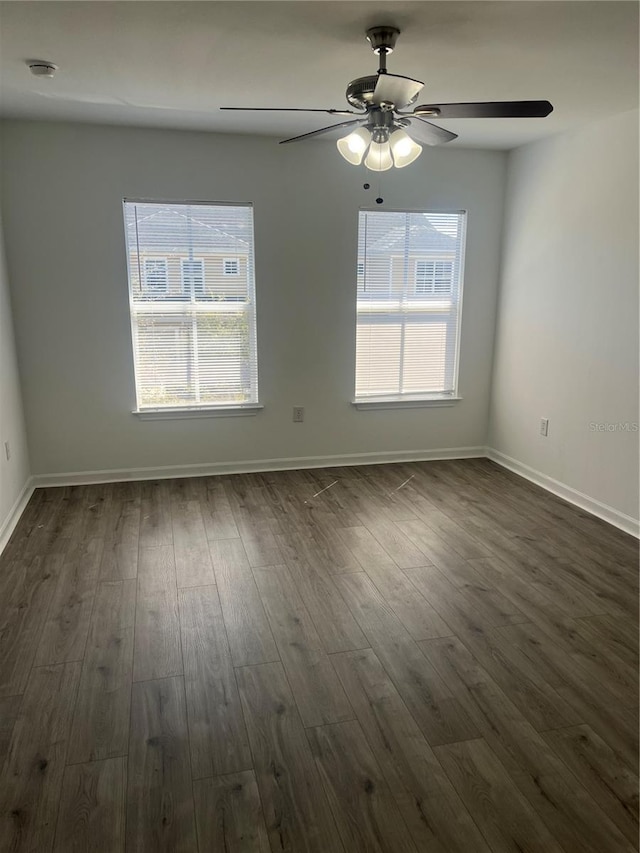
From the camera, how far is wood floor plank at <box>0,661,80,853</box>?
62.4 inches

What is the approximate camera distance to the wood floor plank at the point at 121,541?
9.96ft

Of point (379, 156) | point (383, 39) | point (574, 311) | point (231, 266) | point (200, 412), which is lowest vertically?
point (200, 412)

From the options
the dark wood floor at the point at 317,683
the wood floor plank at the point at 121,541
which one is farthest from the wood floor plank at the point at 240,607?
the wood floor plank at the point at 121,541

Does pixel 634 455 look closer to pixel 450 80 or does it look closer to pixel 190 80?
pixel 450 80

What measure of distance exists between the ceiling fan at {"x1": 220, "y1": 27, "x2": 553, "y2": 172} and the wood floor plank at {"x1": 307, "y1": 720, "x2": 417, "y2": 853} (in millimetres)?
2196

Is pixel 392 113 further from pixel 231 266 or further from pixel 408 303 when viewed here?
pixel 408 303

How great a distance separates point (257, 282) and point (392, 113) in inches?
85.1

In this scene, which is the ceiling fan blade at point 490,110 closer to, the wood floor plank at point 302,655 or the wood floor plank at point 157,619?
the wood floor plank at point 302,655

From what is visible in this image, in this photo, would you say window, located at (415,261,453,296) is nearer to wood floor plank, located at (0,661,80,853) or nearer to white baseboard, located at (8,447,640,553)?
white baseboard, located at (8,447,640,553)

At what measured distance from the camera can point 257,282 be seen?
4309mm

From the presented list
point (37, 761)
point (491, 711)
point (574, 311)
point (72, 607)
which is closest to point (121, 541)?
point (72, 607)

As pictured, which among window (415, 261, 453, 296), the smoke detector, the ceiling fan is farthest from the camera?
window (415, 261, 453, 296)

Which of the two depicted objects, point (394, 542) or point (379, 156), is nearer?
point (379, 156)

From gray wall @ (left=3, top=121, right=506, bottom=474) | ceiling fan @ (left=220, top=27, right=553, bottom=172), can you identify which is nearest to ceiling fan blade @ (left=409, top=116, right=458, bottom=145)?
ceiling fan @ (left=220, top=27, right=553, bottom=172)
